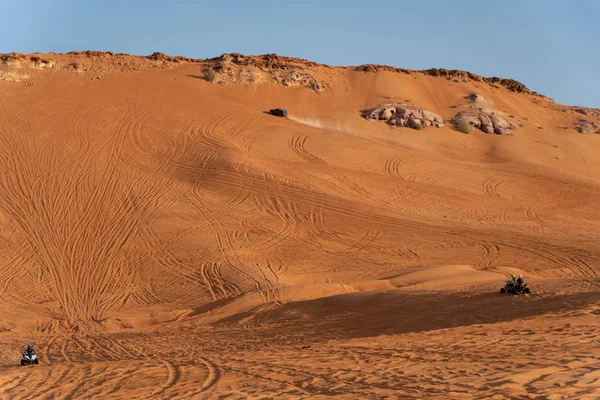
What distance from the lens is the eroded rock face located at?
37.9 metres

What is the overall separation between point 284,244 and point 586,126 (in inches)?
1177

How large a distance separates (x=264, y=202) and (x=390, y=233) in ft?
17.7

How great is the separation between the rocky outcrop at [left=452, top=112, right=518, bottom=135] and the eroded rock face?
3.90 ft

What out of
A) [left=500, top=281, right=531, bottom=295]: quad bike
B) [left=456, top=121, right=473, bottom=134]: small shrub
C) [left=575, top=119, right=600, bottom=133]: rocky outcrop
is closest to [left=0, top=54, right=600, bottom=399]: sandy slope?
[left=500, top=281, right=531, bottom=295]: quad bike

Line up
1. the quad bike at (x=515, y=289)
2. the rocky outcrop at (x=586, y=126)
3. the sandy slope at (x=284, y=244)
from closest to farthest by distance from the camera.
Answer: the sandy slope at (x=284, y=244) → the quad bike at (x=515, y=289) → the rocky outcrop at (x=586, y=126)

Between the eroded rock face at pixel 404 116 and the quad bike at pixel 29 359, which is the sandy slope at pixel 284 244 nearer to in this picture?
the quad bike at pixel 29 359

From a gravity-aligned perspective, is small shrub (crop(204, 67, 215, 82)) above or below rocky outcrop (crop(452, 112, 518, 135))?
above

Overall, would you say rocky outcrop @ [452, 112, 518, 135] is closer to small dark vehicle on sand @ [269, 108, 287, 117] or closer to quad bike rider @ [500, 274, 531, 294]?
small dark vehicle on sand @ [269, 108, 287, 117]

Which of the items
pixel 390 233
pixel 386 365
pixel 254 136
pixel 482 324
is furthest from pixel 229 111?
pixel 386 365

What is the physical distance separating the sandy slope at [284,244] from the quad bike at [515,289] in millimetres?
423

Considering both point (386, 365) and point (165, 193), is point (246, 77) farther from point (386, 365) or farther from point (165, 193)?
Answer: point (386, 365)

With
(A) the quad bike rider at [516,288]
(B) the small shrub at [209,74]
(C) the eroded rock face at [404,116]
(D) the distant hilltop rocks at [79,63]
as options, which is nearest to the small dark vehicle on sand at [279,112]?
(B) the small shrub at [209,74]

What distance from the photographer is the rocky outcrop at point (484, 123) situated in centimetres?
3900

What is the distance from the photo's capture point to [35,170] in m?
26.2
